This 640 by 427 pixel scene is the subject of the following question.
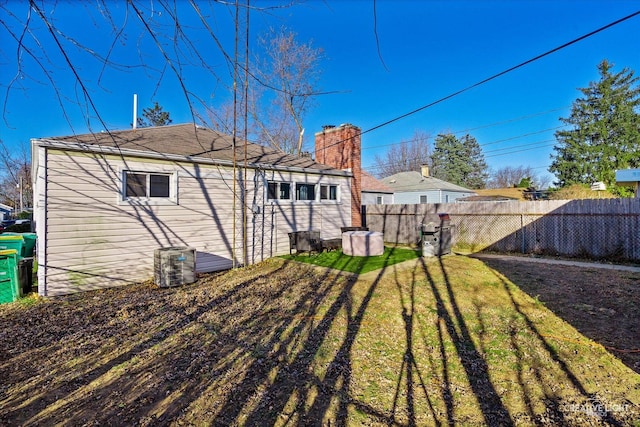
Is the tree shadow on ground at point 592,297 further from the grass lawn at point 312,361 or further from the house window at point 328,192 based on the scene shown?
the house window at point 328,192

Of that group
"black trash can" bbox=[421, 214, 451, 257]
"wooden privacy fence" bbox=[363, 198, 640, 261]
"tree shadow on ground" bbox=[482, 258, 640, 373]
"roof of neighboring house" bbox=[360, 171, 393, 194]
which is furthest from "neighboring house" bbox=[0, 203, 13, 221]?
"tree shadow on ground" bbox=[482, 258, 640, 373]

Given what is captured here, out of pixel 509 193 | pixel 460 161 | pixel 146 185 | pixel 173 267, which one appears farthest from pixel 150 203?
pixel 460 161

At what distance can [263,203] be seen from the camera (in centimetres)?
971

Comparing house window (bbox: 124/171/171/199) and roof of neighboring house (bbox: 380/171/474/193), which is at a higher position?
roof of neighboring house (bbox: 380/171/474/193)

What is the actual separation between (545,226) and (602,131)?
22464 millimetres

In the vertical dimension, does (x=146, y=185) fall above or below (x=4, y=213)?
above

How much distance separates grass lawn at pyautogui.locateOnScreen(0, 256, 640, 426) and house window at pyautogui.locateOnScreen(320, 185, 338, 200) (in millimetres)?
5843

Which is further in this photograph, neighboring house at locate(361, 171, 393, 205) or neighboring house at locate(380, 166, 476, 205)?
neighboring house at locate(380, 166, 476, 205)

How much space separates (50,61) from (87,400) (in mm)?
2924

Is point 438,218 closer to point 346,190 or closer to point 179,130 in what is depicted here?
point 346,190

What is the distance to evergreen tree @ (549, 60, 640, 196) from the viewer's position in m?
24.3

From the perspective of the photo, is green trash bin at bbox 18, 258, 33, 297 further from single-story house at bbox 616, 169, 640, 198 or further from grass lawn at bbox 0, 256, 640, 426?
single-story house at bbox 616, 169, 640, 198

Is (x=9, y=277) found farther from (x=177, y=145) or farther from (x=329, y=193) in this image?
(x=329, y=193)

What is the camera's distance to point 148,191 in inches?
298
